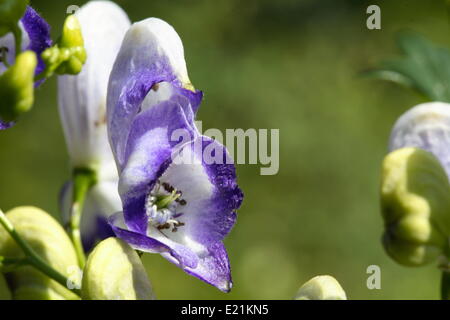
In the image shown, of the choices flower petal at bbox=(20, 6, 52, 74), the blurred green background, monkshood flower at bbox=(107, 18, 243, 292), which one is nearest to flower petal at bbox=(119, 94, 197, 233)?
monkshood flower at bbox=(107, 18, 243, 292)

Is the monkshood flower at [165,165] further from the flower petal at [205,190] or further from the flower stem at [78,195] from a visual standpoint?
the flower stem at [78,195]

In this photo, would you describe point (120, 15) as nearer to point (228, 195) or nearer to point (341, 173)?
point (228, 195)

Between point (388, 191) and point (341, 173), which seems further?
point (341, 173)

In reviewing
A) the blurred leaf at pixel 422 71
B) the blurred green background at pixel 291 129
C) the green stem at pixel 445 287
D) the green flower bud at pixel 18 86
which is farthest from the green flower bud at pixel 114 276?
the blurred green background at pixel 291 129

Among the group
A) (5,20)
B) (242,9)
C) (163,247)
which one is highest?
(242,9)

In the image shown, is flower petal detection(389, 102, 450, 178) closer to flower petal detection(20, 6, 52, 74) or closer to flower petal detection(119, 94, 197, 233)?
flower petal detection(119, 94, 197, 233)

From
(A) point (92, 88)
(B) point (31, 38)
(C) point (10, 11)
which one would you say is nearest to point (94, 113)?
(A) point (92, 88)

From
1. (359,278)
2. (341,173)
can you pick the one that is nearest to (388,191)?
(359,278)
